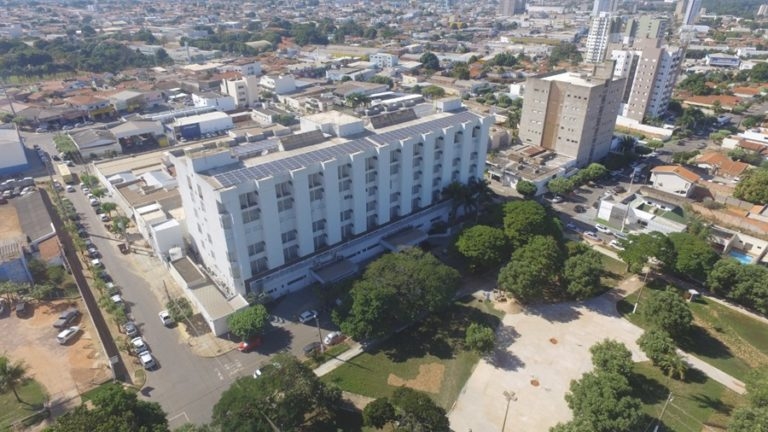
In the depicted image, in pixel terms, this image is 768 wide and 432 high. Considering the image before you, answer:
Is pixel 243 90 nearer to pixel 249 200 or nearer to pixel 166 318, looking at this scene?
pixel 249 200

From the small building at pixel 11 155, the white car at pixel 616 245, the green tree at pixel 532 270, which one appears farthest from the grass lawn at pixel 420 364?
the small building at pixel 11 155

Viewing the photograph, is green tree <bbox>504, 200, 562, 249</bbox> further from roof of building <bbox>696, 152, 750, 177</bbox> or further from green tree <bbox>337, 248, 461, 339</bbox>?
roof of building <bbox>696, 152, 750, 177</bbox>

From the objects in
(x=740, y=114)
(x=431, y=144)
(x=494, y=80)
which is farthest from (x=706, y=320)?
(x=494, y=80)

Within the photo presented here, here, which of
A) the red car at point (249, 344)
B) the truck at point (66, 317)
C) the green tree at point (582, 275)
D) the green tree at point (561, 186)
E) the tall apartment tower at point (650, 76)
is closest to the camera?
the red car at point (249, 344)

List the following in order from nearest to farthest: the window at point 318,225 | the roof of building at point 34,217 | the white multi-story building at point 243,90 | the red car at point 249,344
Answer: the red car at point 249,344 < the window at point 318,225 < the roof of building at point 34,217 < the white multi-story building at point 243,90

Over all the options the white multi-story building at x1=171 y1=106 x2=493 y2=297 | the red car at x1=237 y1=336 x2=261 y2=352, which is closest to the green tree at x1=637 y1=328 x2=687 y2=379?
the white multi-story building at x1=171 y1=106 x2=493 y2=297

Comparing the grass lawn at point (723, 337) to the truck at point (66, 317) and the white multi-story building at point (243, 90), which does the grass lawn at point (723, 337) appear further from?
the white multi-story building at point (243, 90)

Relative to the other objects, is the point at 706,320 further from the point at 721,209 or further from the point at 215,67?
the point at 215,67
